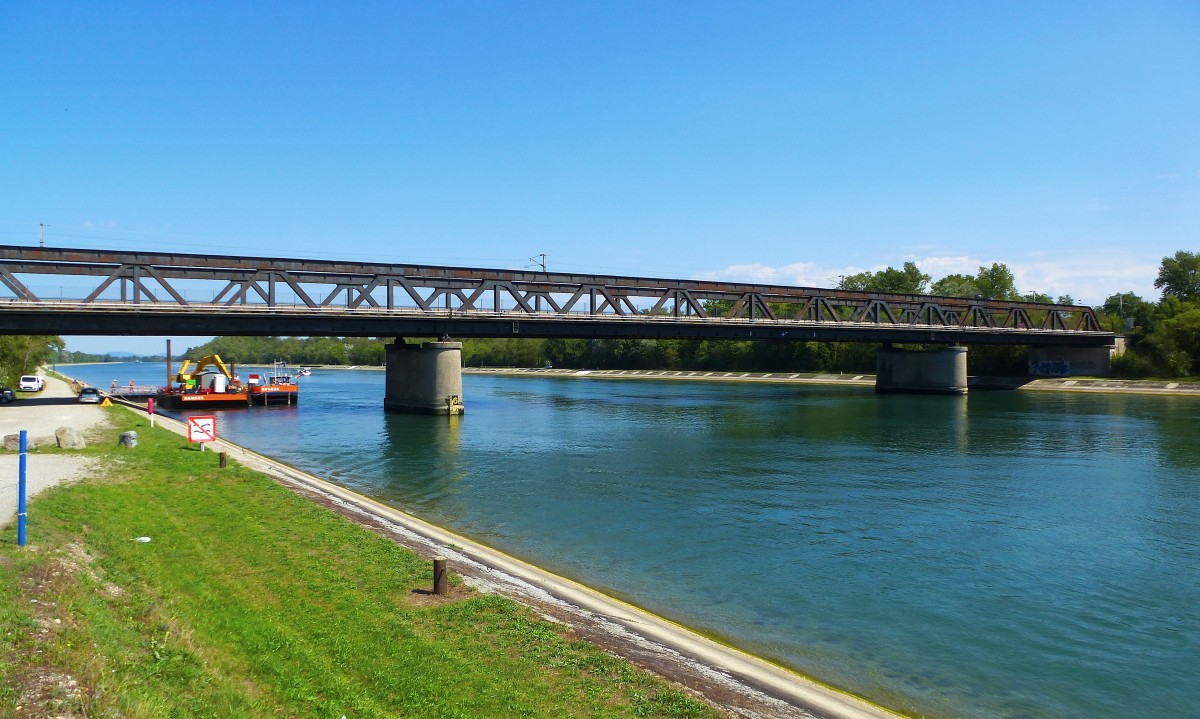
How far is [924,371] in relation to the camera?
102750mm

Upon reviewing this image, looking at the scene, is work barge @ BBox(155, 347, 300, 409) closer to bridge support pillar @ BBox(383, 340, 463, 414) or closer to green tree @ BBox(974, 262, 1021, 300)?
bridge support pillar @ BBox(383, 340, 463, 414)

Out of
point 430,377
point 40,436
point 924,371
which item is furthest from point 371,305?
point 924,371

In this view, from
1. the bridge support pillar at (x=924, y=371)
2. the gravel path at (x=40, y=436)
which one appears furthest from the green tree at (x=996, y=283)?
the gravel path at (x=40, y=436)

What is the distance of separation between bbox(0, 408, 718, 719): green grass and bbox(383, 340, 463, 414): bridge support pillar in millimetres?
50502

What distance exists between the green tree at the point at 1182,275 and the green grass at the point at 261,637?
469 feet

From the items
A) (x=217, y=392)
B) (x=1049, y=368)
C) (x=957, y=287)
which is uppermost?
(x=957, y=287)

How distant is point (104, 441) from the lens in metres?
34.4

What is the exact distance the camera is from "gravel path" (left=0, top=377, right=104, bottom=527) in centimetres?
1945

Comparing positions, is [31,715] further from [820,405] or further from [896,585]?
[820,405]

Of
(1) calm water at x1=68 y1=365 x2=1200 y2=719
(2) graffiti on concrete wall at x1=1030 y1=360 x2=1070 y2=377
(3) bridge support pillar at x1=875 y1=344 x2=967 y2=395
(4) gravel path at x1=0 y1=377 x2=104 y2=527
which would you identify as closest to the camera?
(1) calm water at x1=68 y1=365 x2=1200 y2=719

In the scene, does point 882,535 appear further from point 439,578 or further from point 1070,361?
point 1070,361

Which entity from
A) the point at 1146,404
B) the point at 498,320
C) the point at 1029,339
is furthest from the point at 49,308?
the point at 1029,339

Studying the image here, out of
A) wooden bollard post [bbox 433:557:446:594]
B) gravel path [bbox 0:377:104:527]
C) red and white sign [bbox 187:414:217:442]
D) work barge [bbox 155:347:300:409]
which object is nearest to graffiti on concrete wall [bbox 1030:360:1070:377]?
work barge [bbox 155:347:300:409]

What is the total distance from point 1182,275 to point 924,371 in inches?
2170
